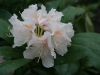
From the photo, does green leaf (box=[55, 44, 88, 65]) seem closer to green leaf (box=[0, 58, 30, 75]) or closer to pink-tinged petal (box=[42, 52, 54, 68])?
pink-tinged petal (box=[42, 52, 54, 68])

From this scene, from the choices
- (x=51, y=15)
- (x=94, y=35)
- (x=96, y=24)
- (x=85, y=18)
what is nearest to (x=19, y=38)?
(x=51, y=15)

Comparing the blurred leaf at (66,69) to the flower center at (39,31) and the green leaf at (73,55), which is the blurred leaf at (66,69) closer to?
the green leaf at (73,55)

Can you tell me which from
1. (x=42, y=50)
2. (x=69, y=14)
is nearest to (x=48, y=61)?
(x=42, y=50)

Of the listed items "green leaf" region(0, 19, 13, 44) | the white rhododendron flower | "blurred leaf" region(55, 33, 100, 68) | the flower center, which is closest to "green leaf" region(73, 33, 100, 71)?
"blurred leaf" region(55, 33, 100, 68)

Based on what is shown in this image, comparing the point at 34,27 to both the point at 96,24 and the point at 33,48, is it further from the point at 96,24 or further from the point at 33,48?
the point at 96,24

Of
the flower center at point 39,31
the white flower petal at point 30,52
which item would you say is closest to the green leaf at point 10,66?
the white flower petal at point 30,52

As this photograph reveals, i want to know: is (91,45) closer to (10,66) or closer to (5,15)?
(10,66)
